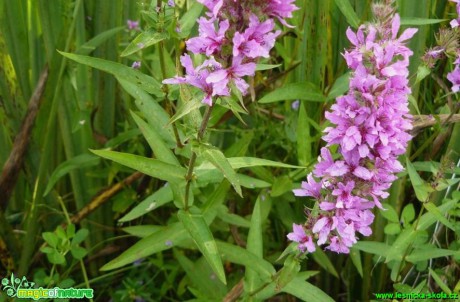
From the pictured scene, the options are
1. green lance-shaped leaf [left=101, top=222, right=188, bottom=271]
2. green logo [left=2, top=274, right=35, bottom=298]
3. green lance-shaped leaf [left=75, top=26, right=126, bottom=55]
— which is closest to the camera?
green lance-shaped leaf [left=101, top=222, right=188, bottom=271]

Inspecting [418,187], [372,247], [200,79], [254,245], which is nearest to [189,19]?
[200,79]

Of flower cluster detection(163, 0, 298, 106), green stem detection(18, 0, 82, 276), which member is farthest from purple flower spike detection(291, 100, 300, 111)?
flower cluster detection(163, 0, 298, 106)

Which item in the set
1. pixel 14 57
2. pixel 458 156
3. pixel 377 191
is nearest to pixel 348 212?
pixel 377 191

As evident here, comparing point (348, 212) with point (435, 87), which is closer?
point (348, 212)

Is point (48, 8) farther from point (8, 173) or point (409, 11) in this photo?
point (409, 11)

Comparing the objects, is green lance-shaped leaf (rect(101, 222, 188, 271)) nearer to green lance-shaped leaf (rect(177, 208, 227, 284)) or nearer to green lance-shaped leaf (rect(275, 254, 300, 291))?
green lance-shaped leaf (rect(177, 208, 227, 284))

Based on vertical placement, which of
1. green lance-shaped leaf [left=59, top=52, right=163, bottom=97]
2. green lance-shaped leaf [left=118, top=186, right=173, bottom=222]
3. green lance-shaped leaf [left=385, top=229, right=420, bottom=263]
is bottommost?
green lance-shaped leaf [left=385, top=229, right=420, bottom=263]

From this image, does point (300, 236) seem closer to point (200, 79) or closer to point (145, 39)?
point (200, 79)
